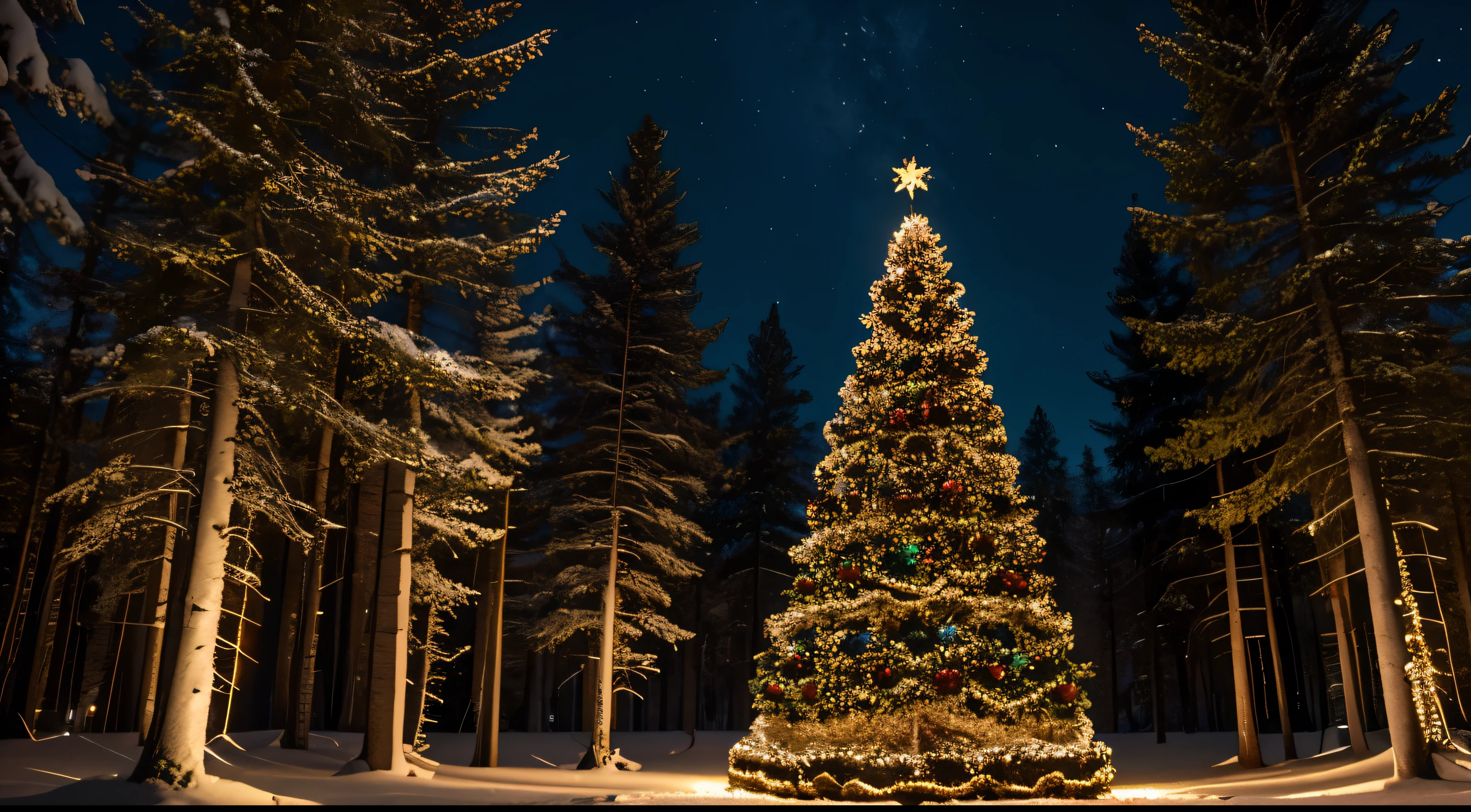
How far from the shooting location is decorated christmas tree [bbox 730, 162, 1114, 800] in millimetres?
11633

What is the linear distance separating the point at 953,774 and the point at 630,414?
36.2 ft

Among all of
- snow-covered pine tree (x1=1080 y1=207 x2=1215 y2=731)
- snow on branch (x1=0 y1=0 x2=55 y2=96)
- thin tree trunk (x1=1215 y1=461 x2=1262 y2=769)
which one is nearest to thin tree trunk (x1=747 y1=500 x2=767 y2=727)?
snow-covered pine tree (x1=1080 y1=207 x2=1215 y2=731)

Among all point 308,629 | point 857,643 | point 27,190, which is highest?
point 27,190

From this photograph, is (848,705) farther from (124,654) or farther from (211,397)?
(124,654)

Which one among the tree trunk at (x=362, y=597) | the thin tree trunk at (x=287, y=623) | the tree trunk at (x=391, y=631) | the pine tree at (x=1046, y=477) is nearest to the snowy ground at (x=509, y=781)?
the tree trunk at (x=391, y=631)

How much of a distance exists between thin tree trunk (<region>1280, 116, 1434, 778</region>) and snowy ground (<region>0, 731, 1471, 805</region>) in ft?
1.76

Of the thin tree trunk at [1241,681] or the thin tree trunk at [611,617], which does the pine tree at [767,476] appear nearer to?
the thin tree trunk at [611,617]

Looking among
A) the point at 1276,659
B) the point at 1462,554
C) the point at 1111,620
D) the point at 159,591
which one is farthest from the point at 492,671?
the point at 1111,620

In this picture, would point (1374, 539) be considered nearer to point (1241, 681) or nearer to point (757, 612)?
point (1241, 681)

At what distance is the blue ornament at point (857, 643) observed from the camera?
1286 cm

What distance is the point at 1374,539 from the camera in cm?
1123

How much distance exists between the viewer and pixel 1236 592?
57.3 ft

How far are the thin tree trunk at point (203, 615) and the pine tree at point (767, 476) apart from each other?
18.1 metres

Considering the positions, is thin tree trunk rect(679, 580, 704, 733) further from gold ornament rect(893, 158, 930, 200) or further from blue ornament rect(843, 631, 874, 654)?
gold ornament rect(893, 158, 930, 200)
